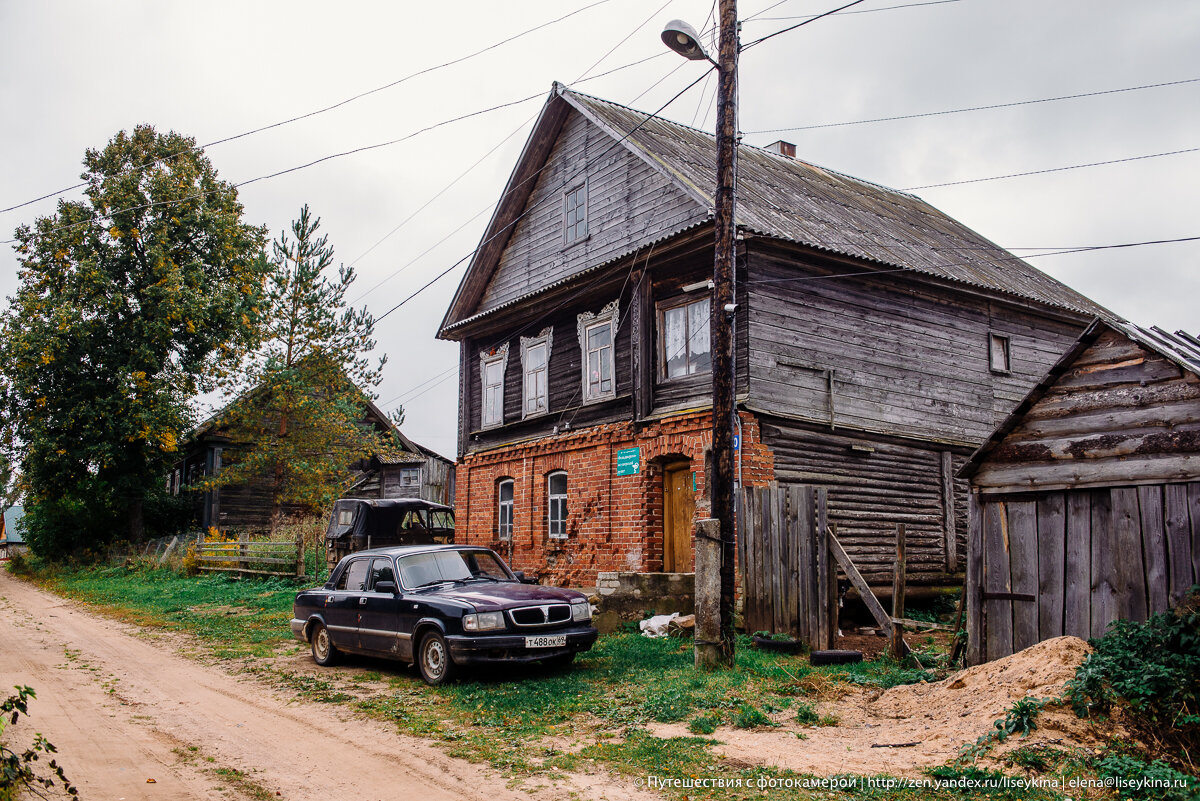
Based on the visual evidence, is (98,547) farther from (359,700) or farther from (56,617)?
(359,700)

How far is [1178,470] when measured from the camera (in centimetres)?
731

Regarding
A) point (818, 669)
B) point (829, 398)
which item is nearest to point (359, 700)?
point (818, 669)

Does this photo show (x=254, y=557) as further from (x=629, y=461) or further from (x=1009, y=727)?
(x=1009, y=727)

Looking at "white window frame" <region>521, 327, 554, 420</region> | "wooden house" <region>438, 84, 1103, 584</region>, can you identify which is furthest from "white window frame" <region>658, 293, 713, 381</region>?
"white window frame" <region>521, 327, 554, 420</region>

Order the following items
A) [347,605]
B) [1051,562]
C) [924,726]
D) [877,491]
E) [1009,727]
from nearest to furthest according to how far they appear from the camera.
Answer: [1009,727], [924,726], [1051,562], [347,605], [877,491]

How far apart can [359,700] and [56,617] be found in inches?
475

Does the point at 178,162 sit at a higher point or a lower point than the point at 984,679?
higher

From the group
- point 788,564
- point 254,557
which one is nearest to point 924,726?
point 788,564

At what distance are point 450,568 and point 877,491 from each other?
858cm

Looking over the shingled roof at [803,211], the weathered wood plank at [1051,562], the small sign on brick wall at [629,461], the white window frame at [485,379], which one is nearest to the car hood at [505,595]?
the weathered wood plank at [1051,562]

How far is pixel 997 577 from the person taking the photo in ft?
28.2

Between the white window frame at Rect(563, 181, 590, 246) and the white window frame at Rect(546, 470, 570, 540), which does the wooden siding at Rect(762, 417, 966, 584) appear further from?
the white window frame at Rect(563, 181, 590, 246)

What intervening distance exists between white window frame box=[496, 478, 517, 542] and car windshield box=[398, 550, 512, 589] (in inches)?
332

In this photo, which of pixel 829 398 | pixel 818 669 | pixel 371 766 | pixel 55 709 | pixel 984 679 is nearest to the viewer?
pixel 371 766
